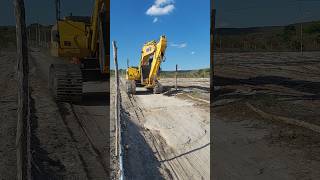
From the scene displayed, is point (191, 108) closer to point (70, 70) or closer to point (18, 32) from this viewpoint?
point (70, 70)

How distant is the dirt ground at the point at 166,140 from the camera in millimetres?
7492

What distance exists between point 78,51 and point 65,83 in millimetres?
1196

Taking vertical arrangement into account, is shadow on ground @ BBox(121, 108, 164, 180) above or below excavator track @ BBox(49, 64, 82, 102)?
below

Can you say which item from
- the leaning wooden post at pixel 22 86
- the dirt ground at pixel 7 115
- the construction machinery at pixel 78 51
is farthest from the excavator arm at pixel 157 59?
the leaning wooden post at pixel 22 86

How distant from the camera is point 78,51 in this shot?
984 cm

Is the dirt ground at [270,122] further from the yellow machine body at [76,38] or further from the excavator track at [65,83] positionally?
the yellow machine body at [76,38]

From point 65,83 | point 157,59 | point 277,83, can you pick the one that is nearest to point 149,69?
point 157,59

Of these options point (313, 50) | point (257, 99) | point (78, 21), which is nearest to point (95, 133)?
point (78, 21)

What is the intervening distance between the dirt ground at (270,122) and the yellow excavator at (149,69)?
268cm

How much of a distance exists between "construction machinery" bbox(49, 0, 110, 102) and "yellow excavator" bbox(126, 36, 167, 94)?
22.9 feet

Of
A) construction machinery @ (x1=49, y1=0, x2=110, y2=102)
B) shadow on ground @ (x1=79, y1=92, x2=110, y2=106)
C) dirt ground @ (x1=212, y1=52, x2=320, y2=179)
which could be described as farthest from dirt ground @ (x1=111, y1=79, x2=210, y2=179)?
construction machinery @ (x1=49, y1=0, x2=110, y2=102)

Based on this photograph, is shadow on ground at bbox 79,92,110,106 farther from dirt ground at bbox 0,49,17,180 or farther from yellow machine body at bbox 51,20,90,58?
dirt ground at bbox 0,49,17,180

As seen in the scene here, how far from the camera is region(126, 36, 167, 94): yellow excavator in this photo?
56.2 feet

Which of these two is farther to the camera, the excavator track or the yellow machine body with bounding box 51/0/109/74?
the yellow machine body with bounding box 51/0/109/74
